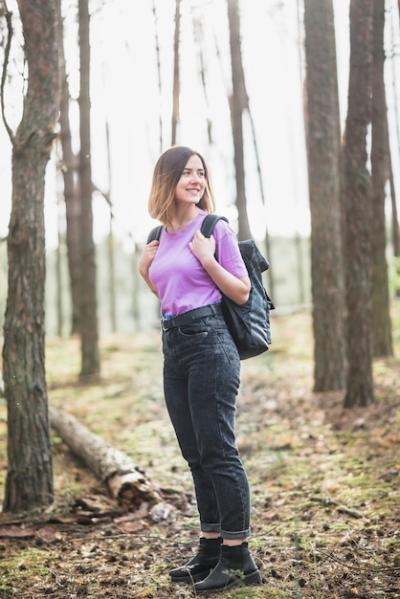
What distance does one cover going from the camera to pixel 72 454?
766 centimetres

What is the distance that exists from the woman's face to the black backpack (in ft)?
0.52

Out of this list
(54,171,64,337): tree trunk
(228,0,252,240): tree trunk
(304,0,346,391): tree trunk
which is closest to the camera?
(304,0,346,391): tree trunk

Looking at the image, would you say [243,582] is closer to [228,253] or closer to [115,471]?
[228,253]

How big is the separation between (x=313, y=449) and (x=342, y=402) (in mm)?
1616

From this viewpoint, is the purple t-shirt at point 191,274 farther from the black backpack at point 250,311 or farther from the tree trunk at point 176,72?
the tree trunk at point 176,72

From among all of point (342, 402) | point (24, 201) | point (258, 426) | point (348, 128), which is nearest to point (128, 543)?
point (24, 201)

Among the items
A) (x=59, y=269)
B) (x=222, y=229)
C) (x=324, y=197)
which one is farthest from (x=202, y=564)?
(x=59, y=269)

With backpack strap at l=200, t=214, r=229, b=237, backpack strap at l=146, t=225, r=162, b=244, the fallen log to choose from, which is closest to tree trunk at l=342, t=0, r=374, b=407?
the fallen log

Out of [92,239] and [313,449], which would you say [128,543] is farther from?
[92,239]

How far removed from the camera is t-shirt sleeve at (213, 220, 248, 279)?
12.1 feet

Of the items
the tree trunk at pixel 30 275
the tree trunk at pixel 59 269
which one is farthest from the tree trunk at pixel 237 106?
the tree trunk at pixel 30 275

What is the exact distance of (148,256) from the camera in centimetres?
395

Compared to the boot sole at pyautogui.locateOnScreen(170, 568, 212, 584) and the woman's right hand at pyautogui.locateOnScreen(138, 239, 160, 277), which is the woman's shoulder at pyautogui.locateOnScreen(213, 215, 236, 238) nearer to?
the woman's right hand at pyautogui.locateOnScreen(138, 239, 160, 277)

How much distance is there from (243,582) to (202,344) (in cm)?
137
